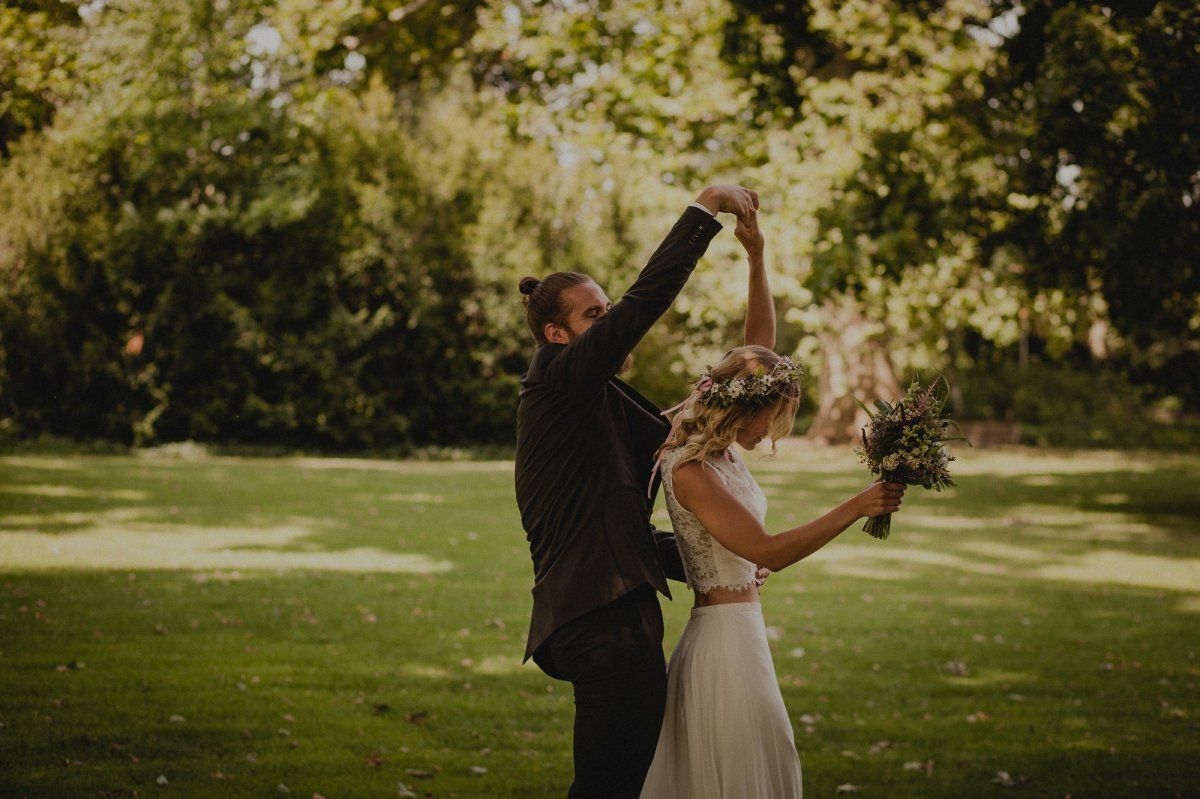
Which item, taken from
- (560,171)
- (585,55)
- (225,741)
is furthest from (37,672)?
(560,171)

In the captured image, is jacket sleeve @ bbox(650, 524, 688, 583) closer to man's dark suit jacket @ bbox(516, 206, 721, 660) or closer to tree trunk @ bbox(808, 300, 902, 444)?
man's dark suit jacket @ bbox(516, 206, 721, 660)

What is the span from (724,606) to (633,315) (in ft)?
3.63

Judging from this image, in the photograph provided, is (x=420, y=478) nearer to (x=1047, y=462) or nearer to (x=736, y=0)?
(x=736, y=0)

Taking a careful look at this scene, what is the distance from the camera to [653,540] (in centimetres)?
375

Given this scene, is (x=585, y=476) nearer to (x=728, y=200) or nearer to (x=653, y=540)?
(x=653, y=540)

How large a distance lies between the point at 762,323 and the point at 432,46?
18004mm

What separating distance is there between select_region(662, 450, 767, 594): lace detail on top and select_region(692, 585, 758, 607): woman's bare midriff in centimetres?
2

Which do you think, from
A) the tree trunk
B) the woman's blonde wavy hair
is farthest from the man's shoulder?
the tree trunk

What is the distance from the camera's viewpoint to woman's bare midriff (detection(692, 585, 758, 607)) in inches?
151

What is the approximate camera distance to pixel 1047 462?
29.8 metres

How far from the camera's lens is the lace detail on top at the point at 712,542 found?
3771 mm

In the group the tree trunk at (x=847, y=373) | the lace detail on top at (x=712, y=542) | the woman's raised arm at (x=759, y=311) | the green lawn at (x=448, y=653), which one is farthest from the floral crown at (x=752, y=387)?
the tree trunk at (x=847, y=373)

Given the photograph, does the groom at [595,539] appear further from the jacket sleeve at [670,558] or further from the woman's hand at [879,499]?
the woman's hand at [879,499]

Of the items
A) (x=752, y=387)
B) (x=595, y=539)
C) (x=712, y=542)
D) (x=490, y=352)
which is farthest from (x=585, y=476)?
(x=490, y=352)
